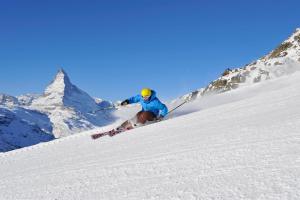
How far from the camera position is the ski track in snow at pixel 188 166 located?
5539 mm

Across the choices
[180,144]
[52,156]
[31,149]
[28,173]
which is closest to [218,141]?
[180,144]

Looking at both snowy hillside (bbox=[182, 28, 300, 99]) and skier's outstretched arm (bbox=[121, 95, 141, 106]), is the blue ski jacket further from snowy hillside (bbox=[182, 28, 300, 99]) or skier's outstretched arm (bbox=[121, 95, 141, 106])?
snowy hillside (bbox=[182, 28, 300, 99])

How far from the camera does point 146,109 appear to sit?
713 inches

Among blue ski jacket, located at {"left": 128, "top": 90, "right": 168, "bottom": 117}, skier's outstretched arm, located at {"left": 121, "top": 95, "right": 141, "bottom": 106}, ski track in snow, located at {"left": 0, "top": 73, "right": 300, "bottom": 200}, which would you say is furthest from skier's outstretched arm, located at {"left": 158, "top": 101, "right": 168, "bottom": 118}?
ski track in snow, located at {"left": 0, "top": 73, "right": 300, "bottom": 200}

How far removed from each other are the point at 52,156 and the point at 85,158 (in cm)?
229

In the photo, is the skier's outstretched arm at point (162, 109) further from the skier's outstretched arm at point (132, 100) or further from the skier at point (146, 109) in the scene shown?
the skier's outstretched arm at point (132, 100)

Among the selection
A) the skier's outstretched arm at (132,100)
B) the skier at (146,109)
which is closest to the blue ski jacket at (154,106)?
the skier at (146,109)

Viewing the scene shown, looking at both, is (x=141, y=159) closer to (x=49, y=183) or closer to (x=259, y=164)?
(x=49, y=183)

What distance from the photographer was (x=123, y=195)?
6.16m

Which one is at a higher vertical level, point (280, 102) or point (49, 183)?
point (280, 102)

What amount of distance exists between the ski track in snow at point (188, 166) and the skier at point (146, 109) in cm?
483

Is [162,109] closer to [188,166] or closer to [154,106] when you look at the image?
[154,106]

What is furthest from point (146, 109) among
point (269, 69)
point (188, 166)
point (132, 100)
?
point (269, 69)

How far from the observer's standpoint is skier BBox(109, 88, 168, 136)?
667 inches
